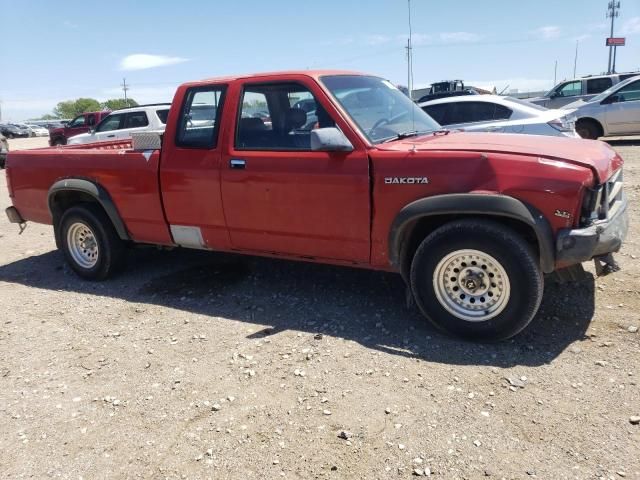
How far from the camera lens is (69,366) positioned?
3912mm

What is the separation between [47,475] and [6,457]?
349 millimetres

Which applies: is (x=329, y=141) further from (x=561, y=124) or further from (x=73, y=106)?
(x=73, y=106)

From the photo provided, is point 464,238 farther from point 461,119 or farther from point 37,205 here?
point 461,119

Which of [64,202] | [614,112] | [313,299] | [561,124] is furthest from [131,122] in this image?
[614,112]

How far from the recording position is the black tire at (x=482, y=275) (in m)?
3.52

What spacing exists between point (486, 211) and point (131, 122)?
43.3 ft

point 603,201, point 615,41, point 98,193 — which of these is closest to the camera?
point 603,201

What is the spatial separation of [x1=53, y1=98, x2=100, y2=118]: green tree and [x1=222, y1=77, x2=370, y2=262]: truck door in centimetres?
10635

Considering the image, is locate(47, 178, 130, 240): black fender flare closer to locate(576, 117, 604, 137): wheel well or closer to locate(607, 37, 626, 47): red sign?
locate(576, 117, 604, 137): wheel well

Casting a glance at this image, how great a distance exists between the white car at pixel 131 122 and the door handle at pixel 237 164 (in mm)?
10177

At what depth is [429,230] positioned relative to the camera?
3.92m

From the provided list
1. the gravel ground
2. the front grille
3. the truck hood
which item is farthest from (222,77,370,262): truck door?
the front grille

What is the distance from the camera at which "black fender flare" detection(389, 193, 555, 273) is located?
11.1 ft

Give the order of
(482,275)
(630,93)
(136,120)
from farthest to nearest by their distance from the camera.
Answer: (136,120) → (630,93) → (482,275)
